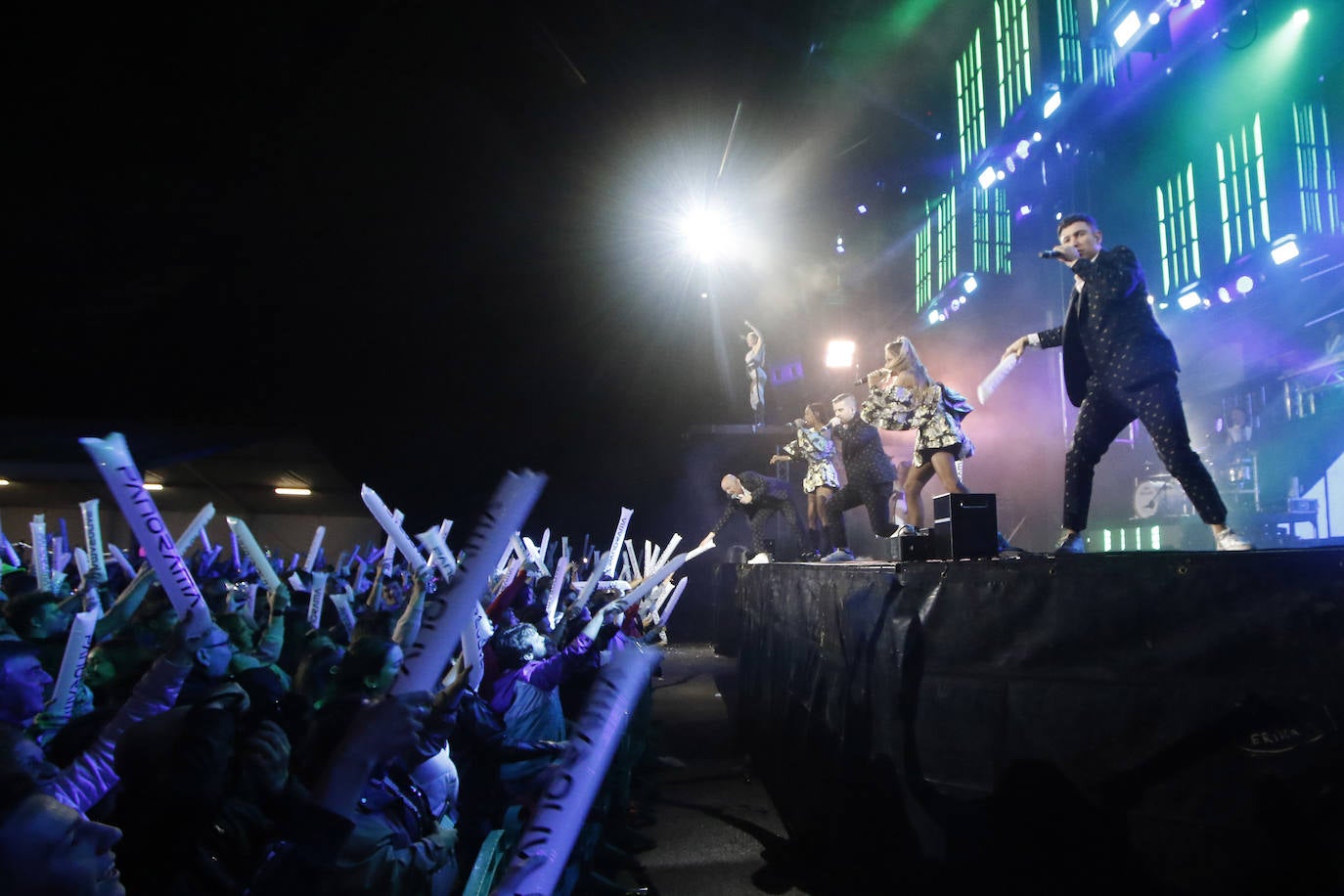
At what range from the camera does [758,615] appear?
8.20 metres

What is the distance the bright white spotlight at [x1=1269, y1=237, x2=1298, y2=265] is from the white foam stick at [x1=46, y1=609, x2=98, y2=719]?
15.7 meters

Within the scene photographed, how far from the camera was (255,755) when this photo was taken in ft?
7.56

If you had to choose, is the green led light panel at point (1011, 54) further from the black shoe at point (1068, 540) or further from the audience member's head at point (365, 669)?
the audience member's head at point (365, 669)

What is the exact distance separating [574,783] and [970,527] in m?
2.90

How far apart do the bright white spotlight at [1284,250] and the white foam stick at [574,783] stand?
14.8m

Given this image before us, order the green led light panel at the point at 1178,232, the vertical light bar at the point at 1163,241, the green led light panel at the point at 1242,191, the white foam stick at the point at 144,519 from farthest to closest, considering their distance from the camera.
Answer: the vertical light bar at the point at 1163,241 → the green led light panel at the point at 1178,232 → the green led light panel at the point at 1242,191 → the white foam stick at the point at 144,519

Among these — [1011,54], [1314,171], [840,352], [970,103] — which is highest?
[970,103]

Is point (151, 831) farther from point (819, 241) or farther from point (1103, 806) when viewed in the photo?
point (819, 241)

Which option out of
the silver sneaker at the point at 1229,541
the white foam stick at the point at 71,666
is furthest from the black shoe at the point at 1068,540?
the white foam stick at the point at 71,666

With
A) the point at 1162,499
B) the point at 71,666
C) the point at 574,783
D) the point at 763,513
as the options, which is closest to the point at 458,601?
the point at 574,783

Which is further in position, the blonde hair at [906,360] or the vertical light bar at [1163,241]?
the vertical light bar at [1163,241]

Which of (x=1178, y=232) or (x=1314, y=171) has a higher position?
(x=1178, y=232)

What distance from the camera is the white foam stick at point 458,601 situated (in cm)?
133

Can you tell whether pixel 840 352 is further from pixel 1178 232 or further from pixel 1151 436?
pixel 1151 436
